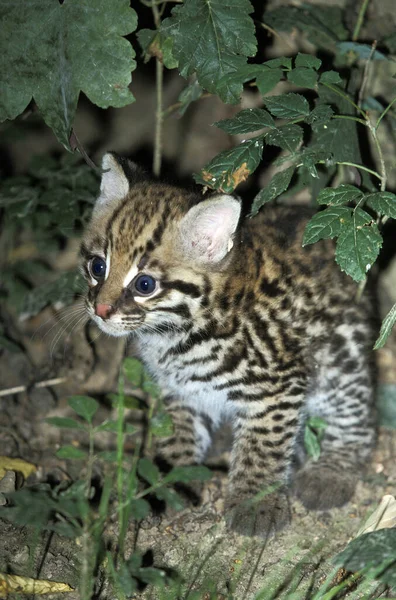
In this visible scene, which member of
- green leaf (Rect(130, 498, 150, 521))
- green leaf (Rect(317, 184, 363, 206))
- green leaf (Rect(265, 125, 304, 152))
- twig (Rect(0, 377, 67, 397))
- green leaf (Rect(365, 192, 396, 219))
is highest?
green leaf (Rect(265, 125, 304, 152))

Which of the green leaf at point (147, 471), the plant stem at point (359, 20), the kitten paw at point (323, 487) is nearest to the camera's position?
the green leaf at point (147, 471)

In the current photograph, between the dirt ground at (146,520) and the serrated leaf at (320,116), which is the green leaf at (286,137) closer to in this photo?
the serrated leaf at (320,116)

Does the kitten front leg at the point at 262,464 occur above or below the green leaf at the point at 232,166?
below

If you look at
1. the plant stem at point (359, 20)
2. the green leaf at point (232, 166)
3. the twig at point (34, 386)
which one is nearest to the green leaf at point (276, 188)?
the green leaf at point (232, 166)

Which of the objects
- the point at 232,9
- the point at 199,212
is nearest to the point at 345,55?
the point at 232,9

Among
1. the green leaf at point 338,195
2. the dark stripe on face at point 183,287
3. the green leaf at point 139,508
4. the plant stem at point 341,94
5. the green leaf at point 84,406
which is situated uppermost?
the plant stem at point 341,94

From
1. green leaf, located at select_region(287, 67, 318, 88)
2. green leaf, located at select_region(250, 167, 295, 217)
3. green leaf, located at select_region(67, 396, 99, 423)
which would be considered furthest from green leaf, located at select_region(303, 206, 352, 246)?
green leaf, located at select_region(67, 396, 99, 423)

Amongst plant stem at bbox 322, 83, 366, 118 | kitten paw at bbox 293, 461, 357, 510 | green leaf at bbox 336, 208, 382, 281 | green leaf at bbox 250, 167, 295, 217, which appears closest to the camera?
green leaf at bbox 336, 208, 382, 281

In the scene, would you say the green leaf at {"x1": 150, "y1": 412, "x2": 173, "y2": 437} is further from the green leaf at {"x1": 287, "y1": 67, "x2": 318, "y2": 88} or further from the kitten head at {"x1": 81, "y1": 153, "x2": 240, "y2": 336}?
the green leaf at {"x1": 287, "y1": 67, "x2": 318, "y2": 88}
